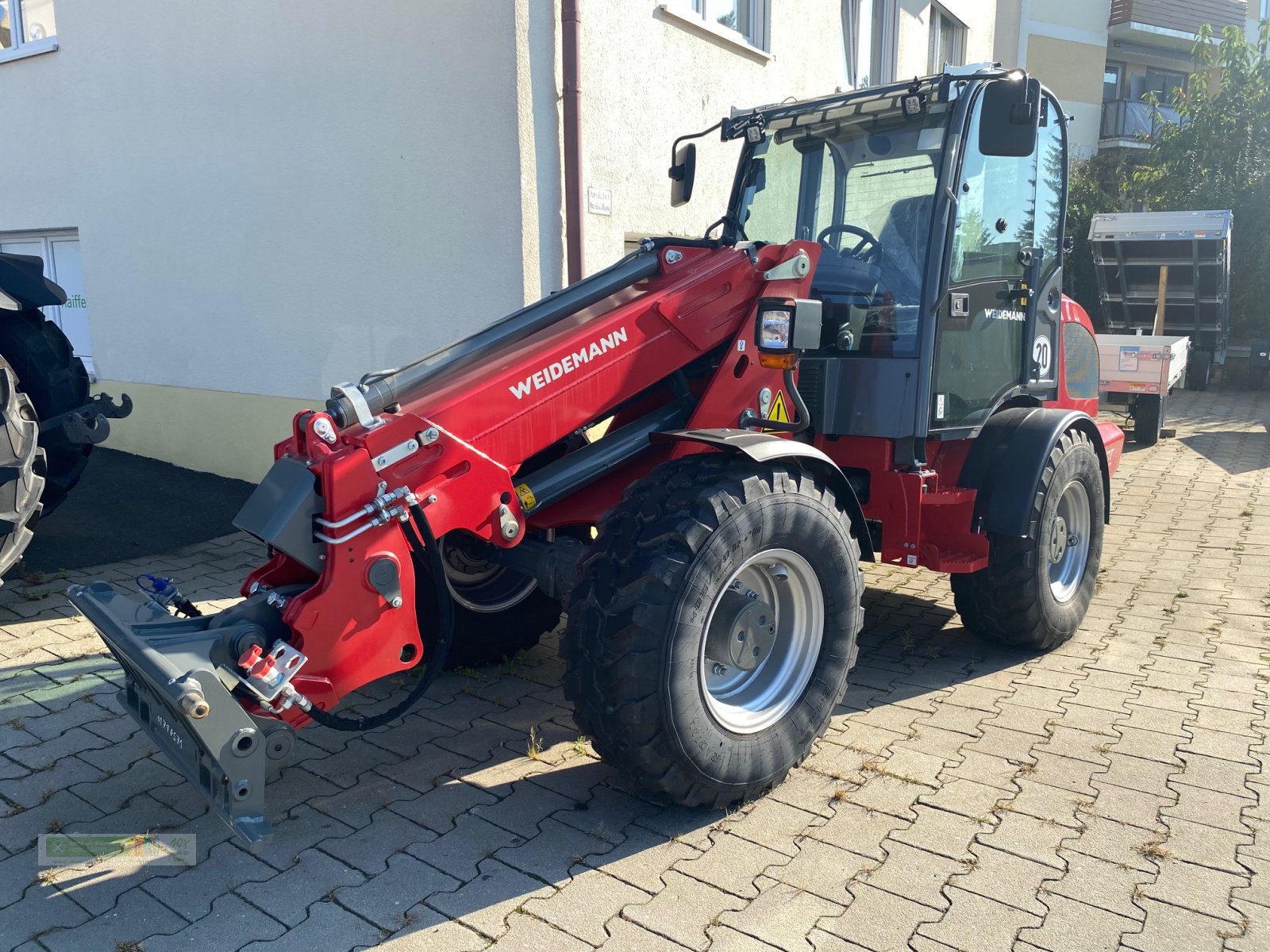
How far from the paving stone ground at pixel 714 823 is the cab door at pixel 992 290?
1.31m

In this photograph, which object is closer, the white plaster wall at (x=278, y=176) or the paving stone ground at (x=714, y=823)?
the paving stone ground at (x=714, y=823)

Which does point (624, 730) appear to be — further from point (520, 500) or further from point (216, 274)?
point (216, 274)

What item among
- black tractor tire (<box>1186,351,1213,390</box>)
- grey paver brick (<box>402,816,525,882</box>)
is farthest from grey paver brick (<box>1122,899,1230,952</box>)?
black tractor tire (<box>1186,351,1213,390</box>)

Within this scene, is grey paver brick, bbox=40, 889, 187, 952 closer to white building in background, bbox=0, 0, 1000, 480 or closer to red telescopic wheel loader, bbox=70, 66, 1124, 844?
red telescopic wheel loader, bbox=70, 66, 1124, 844

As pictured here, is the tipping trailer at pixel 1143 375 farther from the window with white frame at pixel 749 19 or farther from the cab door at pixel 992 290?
the cab door at pixel 992 290

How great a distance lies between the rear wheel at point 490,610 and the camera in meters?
4.35

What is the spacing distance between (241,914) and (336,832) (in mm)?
463

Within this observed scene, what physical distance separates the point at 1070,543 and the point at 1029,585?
2.41ft

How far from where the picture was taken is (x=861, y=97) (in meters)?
4.50

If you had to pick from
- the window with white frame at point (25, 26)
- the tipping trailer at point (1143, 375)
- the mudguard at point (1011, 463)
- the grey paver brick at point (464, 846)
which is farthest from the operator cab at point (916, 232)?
the window with white frame at point (25, 26)

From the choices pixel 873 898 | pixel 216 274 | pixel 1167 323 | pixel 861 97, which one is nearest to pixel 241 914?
pixel 873 898

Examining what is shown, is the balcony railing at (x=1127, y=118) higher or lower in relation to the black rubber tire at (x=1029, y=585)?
higher

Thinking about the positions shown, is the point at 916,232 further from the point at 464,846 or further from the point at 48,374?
the point at 48,374

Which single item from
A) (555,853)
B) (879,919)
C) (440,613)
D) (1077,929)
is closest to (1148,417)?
(1077,929)
